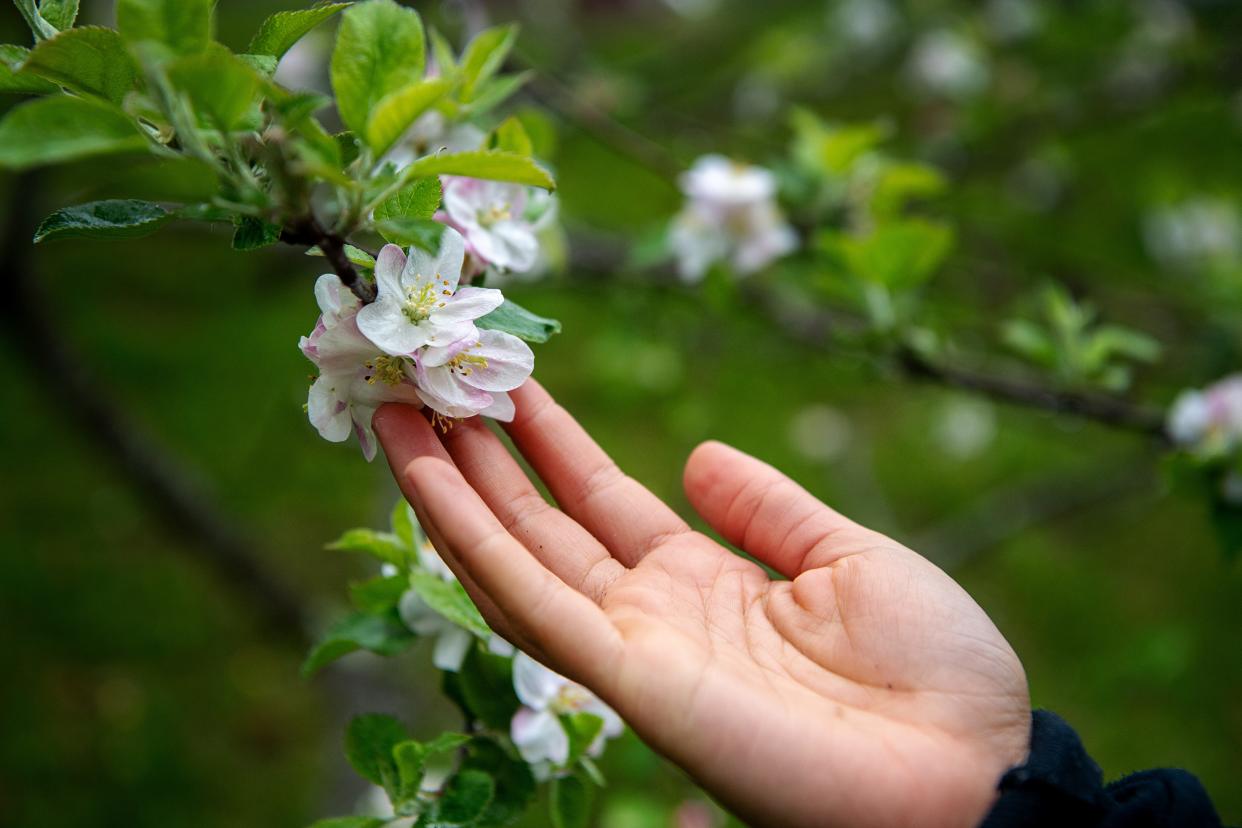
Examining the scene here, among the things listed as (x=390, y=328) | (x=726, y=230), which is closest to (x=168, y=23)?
(x=390, y=328)

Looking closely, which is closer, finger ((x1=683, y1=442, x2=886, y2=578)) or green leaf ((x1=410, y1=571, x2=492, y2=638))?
green leaf ((x1=410, y1=571, x2=492, y2=638))

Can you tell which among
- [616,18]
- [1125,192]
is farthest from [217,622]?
[616,18]

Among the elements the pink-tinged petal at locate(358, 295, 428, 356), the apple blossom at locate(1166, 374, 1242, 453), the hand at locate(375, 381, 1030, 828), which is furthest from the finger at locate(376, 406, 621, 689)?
the apple blossom at locate(1166, 374, 1242, 453)

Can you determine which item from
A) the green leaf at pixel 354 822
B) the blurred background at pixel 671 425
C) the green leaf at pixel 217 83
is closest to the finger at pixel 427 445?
the green leaf at pixel 354 822

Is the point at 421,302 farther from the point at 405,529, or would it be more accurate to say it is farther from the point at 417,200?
the point at 405,529

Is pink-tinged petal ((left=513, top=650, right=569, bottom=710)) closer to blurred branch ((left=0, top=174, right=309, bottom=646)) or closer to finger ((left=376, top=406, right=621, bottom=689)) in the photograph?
finger ((left=376, top=406, right=621, bottom=689))

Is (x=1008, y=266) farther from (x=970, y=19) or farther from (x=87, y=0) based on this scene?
(x=87, y=0)
